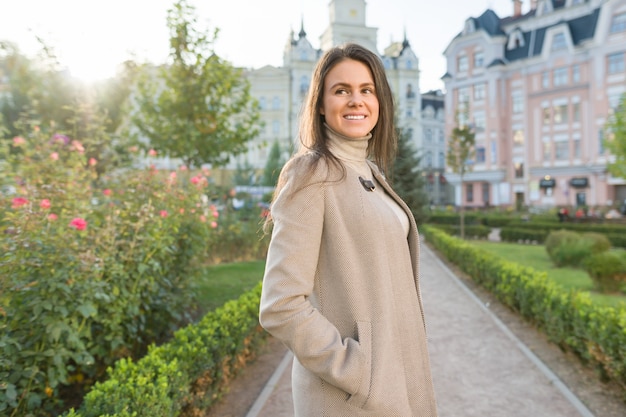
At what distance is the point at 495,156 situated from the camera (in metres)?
41.0

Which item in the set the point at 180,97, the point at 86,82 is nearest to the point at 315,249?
the point at 180,97

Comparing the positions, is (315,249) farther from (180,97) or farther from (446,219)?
(446,219)

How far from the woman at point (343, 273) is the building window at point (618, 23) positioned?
131ft

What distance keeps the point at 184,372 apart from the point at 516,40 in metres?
43.8

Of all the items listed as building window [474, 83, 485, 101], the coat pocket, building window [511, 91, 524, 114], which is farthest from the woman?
building window [474, 83, 485, 101]

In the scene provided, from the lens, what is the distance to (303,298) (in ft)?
4.93

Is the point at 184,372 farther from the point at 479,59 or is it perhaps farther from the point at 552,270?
the point at 479,59

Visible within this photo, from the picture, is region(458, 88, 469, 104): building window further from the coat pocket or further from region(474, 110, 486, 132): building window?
the coat pocket

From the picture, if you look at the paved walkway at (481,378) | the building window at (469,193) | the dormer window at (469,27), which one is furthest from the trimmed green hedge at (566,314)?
the dormer window at (469,27)

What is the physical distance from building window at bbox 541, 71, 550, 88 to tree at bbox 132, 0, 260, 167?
1293 inches

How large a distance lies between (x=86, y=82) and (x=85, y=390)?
1010 cm

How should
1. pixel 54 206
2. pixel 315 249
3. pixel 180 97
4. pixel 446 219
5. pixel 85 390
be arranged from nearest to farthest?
pixel 315 249 < pixel 85 390 < pixel 54 206 < pixel 180 97 < pixel 446 219

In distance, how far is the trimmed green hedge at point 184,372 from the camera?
9.46 feet

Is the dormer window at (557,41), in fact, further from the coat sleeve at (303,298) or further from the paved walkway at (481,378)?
the coat sleeve at (303,298)
